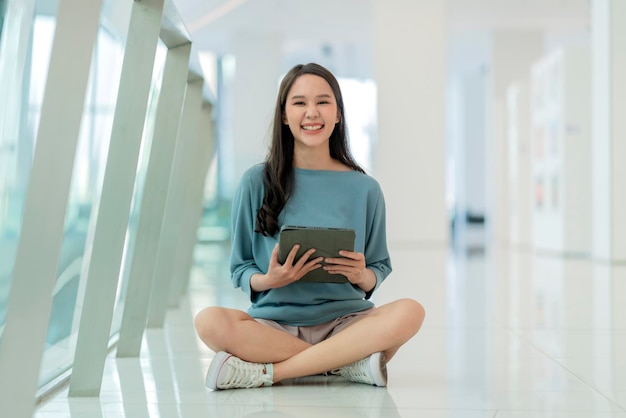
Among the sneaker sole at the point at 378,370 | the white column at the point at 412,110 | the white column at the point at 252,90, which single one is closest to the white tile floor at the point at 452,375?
the sneaker sole at the point at 378,370

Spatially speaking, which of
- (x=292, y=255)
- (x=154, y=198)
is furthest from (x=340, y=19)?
(x=292, y=255)

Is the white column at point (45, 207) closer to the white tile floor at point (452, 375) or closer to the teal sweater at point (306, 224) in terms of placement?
the white tile floor at point (452, 375)

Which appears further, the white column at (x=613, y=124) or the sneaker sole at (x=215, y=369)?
the white column at (x=613, y=124)

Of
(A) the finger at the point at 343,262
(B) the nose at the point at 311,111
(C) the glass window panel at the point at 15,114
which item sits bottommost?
(A) the finger at the point at 343,262

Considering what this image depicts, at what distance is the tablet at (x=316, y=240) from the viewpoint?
2912mm

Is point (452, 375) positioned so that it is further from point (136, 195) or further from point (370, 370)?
point (136, 195)

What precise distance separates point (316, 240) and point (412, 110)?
13272 millimetres

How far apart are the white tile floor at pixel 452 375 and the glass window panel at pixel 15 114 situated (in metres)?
0.56

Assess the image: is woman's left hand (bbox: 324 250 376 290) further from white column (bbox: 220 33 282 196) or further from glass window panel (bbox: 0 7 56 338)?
white column (bbox: 220 33 282 196)

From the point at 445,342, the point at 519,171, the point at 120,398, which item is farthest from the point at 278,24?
the point at 120,398

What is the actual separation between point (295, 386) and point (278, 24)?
17.5 metres

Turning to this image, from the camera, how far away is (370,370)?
3215 millimetres

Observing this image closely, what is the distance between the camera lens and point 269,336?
10.6 feet

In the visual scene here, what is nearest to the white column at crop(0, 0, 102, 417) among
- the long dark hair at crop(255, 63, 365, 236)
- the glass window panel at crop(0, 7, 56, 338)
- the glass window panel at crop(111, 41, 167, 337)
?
the glass window panel at crop(0, 7, 56, 338)
